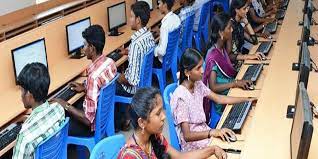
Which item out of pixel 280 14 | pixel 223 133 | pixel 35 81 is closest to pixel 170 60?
pixel 280 14

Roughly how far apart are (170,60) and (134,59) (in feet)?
2.84

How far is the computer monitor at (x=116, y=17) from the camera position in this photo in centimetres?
466

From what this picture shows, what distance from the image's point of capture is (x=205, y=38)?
6016mm

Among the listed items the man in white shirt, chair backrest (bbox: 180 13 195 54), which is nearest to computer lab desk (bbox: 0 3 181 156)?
chair backrest (bbox: 180 13 195 54)

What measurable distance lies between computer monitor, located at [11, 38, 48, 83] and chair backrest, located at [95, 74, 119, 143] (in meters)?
0.69

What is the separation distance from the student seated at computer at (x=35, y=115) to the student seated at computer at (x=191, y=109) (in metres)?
0.63

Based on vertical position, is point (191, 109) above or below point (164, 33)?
above

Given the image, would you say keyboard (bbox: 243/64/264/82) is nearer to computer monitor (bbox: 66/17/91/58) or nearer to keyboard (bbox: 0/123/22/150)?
computer monitor (bbox: 66/17/91/58)

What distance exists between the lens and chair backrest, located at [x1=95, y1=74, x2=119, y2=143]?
2746 millimetres

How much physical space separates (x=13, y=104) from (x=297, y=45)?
2.42m

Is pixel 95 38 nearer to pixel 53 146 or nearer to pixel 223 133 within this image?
pixel 53 146

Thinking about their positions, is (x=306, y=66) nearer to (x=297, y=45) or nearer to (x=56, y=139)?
(x=56, y=139)

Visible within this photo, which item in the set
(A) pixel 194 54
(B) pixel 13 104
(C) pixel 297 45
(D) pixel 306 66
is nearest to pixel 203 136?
(A) pixel 194 54

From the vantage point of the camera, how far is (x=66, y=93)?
3.09 metres
